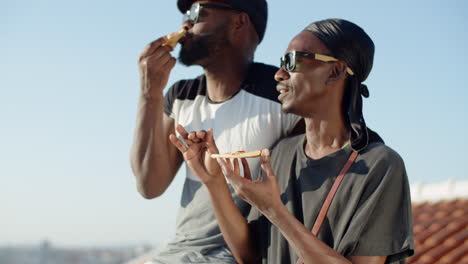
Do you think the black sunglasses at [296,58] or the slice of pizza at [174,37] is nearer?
the black sunglasses at [296,58]

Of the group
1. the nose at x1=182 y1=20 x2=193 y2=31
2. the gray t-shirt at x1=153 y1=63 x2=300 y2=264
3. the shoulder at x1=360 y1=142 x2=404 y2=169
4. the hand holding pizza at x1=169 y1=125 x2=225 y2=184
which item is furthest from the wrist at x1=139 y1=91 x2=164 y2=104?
the shoulder at x1=360 y1=142 x2=404 y2=169

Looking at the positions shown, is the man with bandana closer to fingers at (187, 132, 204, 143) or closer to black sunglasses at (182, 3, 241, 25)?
fingers at (187, 132, 204, 143)

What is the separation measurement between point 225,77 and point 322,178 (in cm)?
108

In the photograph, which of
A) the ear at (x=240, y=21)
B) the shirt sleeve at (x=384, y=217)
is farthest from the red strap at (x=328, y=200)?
the ear at (x=240, y=21)

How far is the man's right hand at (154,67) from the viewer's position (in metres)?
3.54

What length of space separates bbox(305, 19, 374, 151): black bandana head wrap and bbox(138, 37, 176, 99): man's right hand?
932 millimetres

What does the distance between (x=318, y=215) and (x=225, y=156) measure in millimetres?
579

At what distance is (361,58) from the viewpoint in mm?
3086

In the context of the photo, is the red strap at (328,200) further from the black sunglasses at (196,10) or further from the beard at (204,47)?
the black sunglasses at (196,10)

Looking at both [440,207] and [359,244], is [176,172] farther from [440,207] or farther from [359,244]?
[440,207]

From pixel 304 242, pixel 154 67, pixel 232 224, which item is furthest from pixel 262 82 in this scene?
pixel 304 242

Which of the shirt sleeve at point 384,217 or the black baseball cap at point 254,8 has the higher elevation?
the black baseball cap at point 254,8

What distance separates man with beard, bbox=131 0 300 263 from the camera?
11.2 ft

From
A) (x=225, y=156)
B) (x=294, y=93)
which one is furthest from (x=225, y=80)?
(x=225, y=156)
